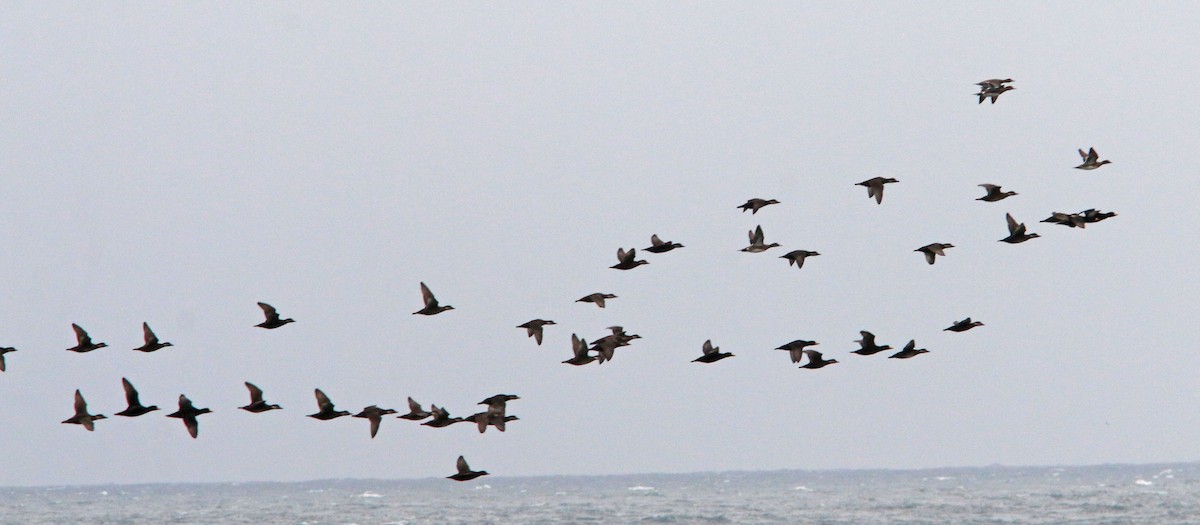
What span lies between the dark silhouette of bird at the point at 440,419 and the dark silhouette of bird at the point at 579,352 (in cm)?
299

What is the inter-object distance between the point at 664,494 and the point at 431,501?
27.0 meters

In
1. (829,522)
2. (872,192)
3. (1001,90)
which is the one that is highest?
(1001,90)

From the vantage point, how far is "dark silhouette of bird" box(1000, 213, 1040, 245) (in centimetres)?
3300

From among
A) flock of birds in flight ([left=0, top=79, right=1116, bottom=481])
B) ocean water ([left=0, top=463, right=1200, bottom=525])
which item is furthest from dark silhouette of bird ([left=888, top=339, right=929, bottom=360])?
ocean water ([left=0, top=463, right=1200, bottom=525])

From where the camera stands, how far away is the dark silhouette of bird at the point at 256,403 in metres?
33.2

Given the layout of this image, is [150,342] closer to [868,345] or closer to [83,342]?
[83,342]

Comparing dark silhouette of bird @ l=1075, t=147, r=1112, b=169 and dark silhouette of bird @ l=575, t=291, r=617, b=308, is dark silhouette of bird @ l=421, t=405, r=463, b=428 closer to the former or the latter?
dark silhouette of bird @ l=575, t=291, r=617, b=308

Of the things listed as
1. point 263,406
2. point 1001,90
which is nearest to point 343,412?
point 263,406

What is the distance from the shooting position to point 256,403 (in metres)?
33.6

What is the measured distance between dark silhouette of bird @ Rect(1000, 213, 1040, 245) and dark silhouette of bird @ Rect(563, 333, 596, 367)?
966cm

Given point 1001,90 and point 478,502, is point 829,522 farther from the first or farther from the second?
point 1001,90

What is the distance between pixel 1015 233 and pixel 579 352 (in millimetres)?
10233

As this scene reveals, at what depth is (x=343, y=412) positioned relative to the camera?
34.2m

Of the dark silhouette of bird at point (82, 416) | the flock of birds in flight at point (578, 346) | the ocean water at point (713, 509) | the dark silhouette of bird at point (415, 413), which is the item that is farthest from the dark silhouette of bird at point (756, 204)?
the ocean water at point (713, 509)
